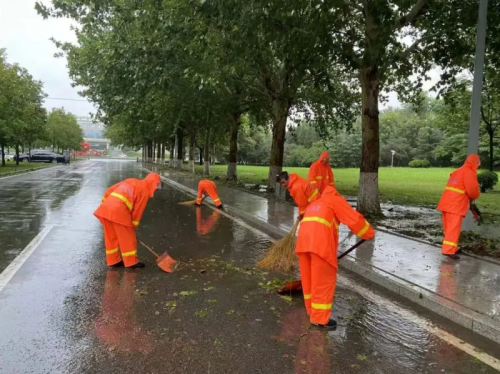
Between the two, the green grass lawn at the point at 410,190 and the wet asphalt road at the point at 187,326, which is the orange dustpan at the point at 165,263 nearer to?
the wet asphalt road at the point at 187,326

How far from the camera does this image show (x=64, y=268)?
6.12 metres

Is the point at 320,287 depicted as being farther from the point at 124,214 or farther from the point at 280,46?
the point at 280,46

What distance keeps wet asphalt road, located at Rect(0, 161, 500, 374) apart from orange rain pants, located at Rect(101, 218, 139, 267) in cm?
21

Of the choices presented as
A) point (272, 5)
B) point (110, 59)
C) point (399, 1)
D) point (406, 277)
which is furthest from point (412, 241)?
point (110, 59)

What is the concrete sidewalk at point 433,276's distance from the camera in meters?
4.54

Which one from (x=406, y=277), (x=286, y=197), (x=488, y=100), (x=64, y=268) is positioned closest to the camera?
(x=406, y=277)

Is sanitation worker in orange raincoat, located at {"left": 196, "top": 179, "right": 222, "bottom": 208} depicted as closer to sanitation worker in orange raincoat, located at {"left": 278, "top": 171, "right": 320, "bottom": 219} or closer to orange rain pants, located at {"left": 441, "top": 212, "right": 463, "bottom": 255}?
sanitation worker in orange raincoat, located at {"left": 278, "top": 171, "right": 320, "bottom": 219}

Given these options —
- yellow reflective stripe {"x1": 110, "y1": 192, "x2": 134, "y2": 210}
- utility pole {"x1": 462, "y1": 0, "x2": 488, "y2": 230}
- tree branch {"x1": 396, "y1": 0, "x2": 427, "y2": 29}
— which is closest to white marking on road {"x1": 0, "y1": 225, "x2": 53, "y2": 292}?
A: yellow reflective stripe {"x1": 110, "y1": 192, "x2": 134, "y2": 210}

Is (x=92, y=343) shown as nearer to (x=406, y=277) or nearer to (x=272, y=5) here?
(x=406, y=277)

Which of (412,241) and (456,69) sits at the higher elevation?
(456,69)

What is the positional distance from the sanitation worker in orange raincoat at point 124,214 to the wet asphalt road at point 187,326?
0.27m

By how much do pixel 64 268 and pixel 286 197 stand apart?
10.7m

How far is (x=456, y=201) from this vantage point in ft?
22.5

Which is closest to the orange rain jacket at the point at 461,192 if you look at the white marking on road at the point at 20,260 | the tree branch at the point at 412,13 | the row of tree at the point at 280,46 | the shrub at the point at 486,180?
the row of tree at the point at 280,46
